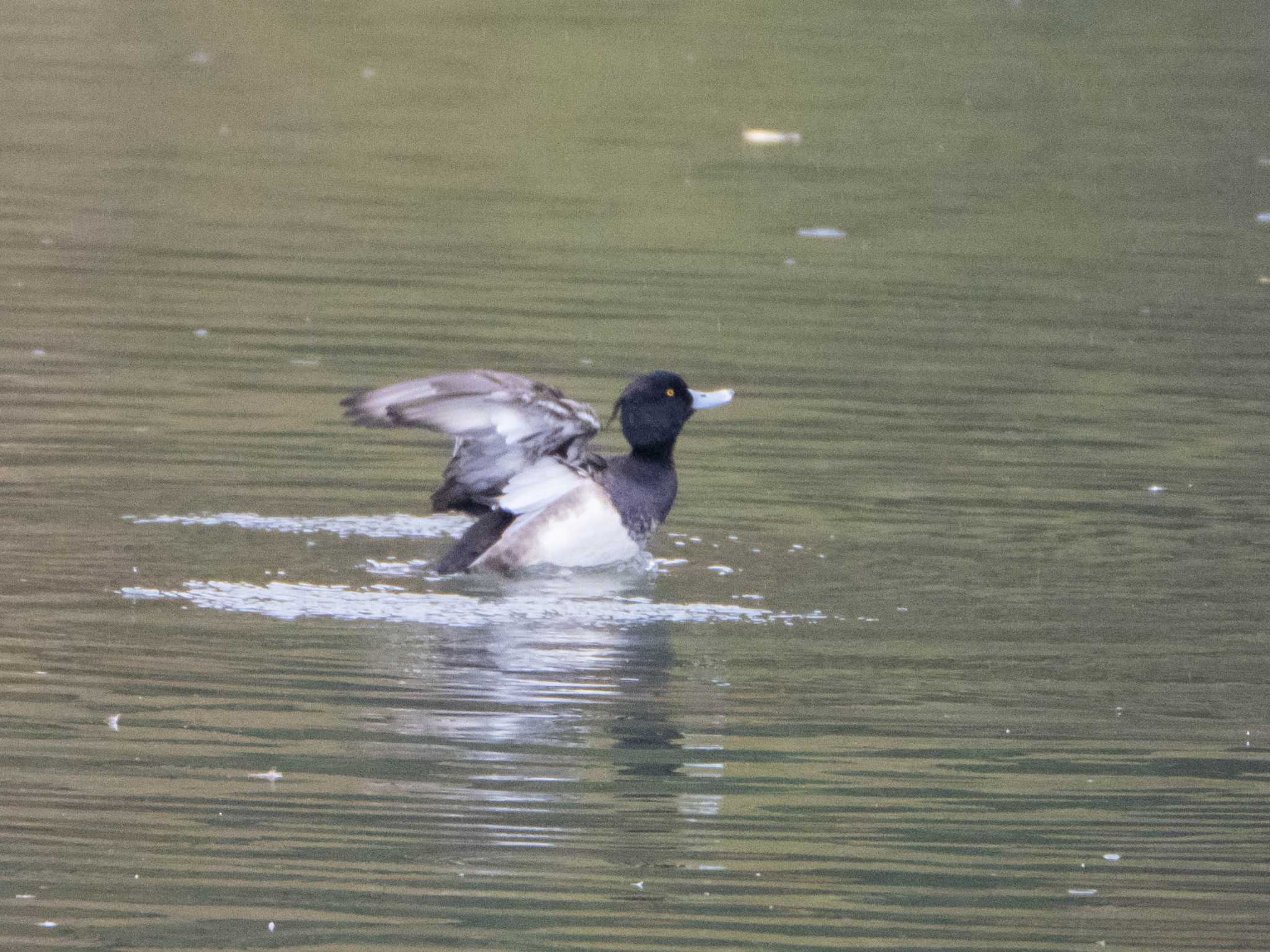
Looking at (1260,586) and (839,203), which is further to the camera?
(839,203)

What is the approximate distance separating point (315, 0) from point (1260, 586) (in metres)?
19.9

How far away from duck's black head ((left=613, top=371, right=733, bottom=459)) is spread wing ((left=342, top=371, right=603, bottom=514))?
18 cm

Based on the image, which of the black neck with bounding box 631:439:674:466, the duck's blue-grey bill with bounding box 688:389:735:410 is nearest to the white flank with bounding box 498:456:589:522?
the black neck with bounding box 631:439:674:466

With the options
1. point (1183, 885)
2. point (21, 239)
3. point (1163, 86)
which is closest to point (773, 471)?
point (1183, 885)

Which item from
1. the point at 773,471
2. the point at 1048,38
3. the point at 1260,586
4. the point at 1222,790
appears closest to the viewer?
the point at 1222,790

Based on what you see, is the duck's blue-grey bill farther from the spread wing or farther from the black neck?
the spread wing

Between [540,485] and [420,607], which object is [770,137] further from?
[420,607]

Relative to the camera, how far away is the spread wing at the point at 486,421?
808 centimetres

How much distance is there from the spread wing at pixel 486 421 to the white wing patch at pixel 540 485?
0.02 meters

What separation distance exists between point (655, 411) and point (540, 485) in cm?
55

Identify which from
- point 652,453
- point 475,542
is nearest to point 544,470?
point 475,542

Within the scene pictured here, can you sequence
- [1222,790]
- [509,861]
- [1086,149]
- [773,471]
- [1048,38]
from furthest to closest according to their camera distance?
[1048,38] < [1086,149] < [773,471] < [1222,790] < [509,861]

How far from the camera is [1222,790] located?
635 cm

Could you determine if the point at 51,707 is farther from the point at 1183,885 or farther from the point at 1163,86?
the point at 1163,86
